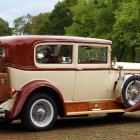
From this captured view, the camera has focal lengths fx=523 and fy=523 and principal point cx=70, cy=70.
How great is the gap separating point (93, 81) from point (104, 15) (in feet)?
125

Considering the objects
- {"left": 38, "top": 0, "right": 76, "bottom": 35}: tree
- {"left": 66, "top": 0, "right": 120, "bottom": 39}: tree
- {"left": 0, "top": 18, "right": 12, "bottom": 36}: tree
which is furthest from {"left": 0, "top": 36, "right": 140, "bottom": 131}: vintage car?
{"left": 0, "top": 18, "right": 12, "bottom": 36}: tree

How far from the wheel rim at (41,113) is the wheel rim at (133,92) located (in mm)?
1953

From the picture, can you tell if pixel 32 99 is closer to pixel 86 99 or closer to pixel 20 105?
pixel 20 105

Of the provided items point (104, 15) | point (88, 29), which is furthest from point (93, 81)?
point (88, 29)

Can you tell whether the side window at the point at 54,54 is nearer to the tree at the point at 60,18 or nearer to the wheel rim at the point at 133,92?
the wheel rim at the point at 133,92

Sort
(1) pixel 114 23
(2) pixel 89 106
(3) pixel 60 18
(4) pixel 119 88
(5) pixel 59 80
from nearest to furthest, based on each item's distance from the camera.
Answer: (5) pixel 59 80, (2) pixel 89 106, (4) pixel 119 88, (1) pixel 114 23, (3) pixel 60 18

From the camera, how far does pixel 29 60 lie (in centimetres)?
1024

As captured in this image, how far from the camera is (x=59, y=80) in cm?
1051

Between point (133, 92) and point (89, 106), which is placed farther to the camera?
point (133, 92)

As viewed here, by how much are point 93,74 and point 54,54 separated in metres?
0.99

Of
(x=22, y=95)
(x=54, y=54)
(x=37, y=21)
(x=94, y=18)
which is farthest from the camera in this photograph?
(x=37, y=21)

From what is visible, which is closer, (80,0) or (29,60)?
(29,60)

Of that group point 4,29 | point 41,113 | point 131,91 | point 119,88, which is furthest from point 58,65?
point 4,29

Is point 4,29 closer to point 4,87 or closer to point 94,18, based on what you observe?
point 94,18
